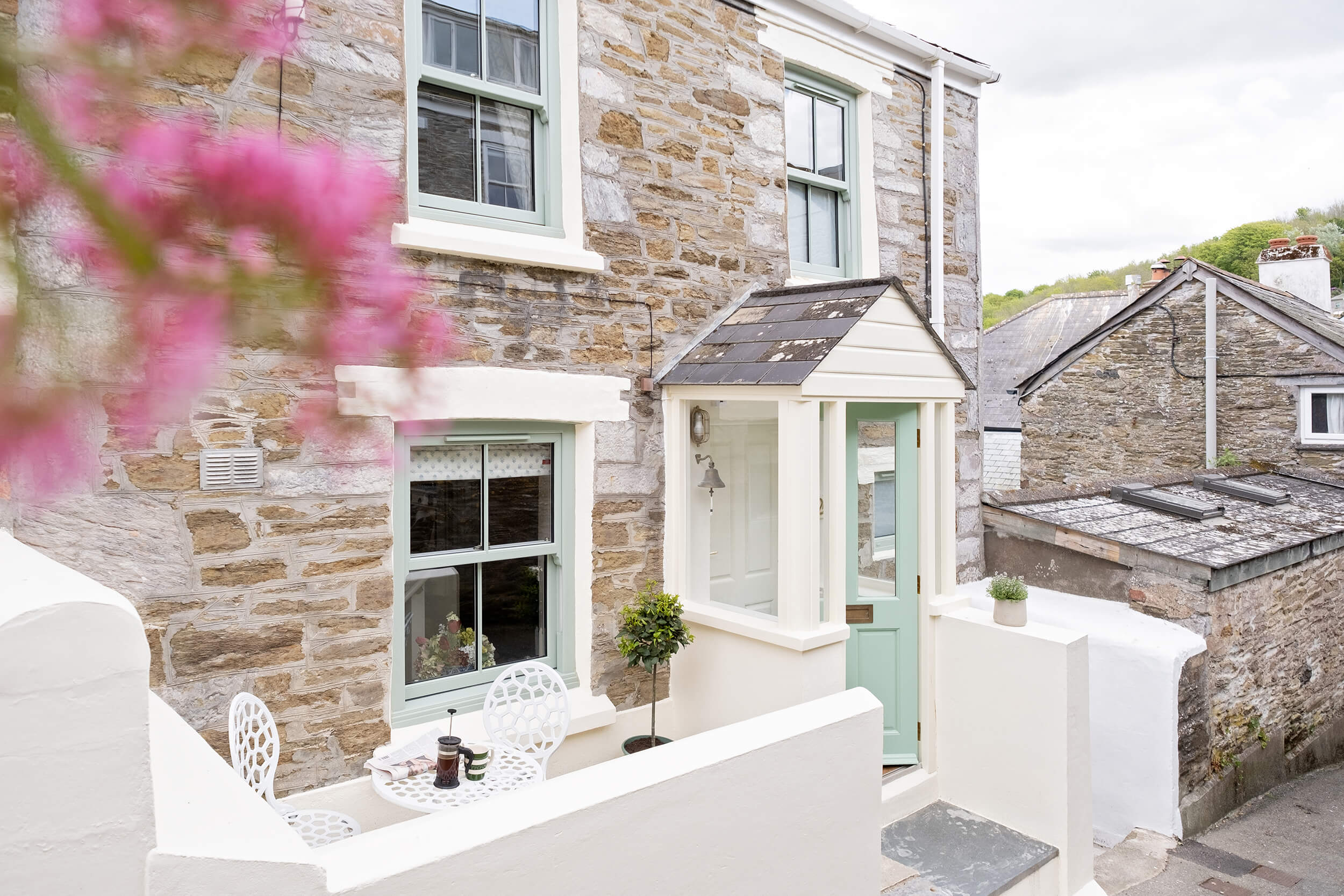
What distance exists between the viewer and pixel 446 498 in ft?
14.3

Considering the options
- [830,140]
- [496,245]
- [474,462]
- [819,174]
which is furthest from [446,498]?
[830,140]

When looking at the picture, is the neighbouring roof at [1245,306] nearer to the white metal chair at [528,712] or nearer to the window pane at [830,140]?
the window pane at [830,140]

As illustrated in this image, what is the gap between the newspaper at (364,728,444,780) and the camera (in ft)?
12.2

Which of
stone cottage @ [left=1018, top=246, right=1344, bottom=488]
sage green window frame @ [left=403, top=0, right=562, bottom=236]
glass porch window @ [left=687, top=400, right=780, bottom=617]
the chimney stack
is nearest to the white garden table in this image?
glass porch window @ [left=687, top=400, right=780, bottom=617]

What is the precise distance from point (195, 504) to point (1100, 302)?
22537 mm

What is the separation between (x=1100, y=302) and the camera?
21.5m

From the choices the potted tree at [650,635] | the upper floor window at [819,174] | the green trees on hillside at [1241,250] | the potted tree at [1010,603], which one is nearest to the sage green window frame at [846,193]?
the upper floor window at [819,174]

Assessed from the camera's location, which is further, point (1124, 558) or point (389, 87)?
point (1124, 558)

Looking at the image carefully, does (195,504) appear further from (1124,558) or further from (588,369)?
(1124,558)

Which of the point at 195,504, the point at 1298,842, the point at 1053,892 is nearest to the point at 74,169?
the point at 195,504

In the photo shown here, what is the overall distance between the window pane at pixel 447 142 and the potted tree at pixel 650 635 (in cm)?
242

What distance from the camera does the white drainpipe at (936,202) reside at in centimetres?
661

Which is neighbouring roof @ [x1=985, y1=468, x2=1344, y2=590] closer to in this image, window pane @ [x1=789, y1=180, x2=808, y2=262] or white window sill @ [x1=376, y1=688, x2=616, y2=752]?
window pane @ [x1=789, y1=180, x2=808, y2=262]

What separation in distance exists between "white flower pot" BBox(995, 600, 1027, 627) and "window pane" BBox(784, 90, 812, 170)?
325cm
